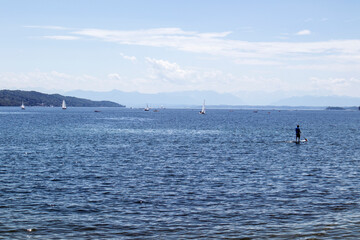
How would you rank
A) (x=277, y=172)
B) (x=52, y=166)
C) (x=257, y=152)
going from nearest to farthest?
(x=277, y=172) < (x=52, y=166) < (x=257, y=152)

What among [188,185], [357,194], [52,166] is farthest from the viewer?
[52,166]

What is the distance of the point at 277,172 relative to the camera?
43156 millimetres

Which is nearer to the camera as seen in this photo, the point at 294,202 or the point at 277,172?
the point at 294,202

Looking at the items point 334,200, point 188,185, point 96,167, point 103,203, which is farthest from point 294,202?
point 96,167

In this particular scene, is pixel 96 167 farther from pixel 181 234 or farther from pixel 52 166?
pixel 181 234

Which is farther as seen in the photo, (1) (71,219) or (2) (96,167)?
(2) (96,167)

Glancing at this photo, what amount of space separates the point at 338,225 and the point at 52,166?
105 ft

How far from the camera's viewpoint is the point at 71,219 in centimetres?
2503

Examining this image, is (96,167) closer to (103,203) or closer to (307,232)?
(103,203)

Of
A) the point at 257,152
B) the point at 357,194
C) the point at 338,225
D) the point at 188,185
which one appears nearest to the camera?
the point at 338,225

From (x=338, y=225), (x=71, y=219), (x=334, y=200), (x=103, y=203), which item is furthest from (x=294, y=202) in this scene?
(x=71, y=219)

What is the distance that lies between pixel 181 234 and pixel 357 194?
16.6 meters

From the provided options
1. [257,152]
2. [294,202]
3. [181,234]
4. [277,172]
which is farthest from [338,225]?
[257,152]

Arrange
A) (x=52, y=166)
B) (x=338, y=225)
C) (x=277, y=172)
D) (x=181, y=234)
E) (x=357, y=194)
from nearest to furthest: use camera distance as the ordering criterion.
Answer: (x=181, y=234)
(x=338, y=225)
(x=357, y=194)
(x=277, y=172)
(x=52, y=166)
